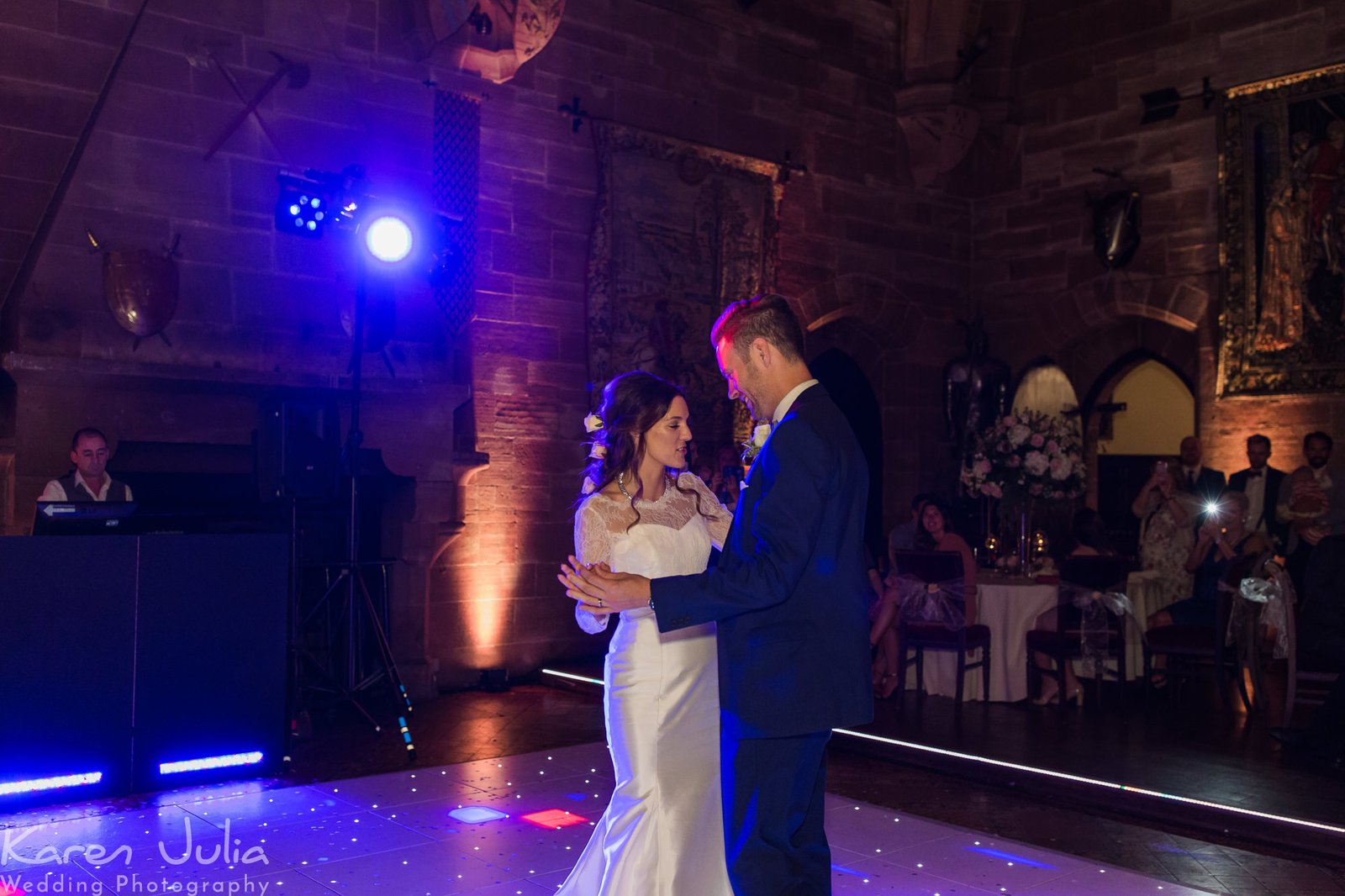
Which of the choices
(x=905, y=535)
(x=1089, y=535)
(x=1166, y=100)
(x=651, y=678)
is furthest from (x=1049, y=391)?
(x=651, y=678)

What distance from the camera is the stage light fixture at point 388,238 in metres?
6.59

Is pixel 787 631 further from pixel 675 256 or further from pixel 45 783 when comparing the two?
pixel 675 256

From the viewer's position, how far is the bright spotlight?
6.59m

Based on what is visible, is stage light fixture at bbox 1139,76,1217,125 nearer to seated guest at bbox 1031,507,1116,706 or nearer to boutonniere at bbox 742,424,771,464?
seated guest at bbox 1031,507,1116,706

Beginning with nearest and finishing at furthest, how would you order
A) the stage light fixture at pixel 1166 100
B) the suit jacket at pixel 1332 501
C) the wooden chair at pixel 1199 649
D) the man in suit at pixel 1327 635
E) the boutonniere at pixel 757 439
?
the boutonniere at pixel 757 439 < the man in suit at pixel 1327 635 < the wooden chair at pixel 1199 649 < the suit jacket at pixel 1332 501 < the stage light fixture at pixel 1166 100

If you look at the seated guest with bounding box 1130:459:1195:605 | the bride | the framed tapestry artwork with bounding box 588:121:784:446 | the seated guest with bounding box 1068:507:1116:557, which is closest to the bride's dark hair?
the bride

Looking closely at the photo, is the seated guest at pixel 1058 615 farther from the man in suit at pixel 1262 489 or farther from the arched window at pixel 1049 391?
the arched window at pixel 1049 391

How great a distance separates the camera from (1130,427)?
1171 cm

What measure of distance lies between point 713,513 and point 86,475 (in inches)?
157

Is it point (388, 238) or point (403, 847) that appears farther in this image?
point (388, 238)

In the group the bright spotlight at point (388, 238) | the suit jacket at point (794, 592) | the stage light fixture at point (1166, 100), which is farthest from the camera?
the stage light fixture at point (1166, 100)

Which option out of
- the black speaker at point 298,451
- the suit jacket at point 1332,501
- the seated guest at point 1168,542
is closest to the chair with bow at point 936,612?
the seated guest at point 1168,542

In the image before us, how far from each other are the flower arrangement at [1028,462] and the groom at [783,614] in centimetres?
537

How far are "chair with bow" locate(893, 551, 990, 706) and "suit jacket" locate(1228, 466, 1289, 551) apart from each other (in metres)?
2.72
